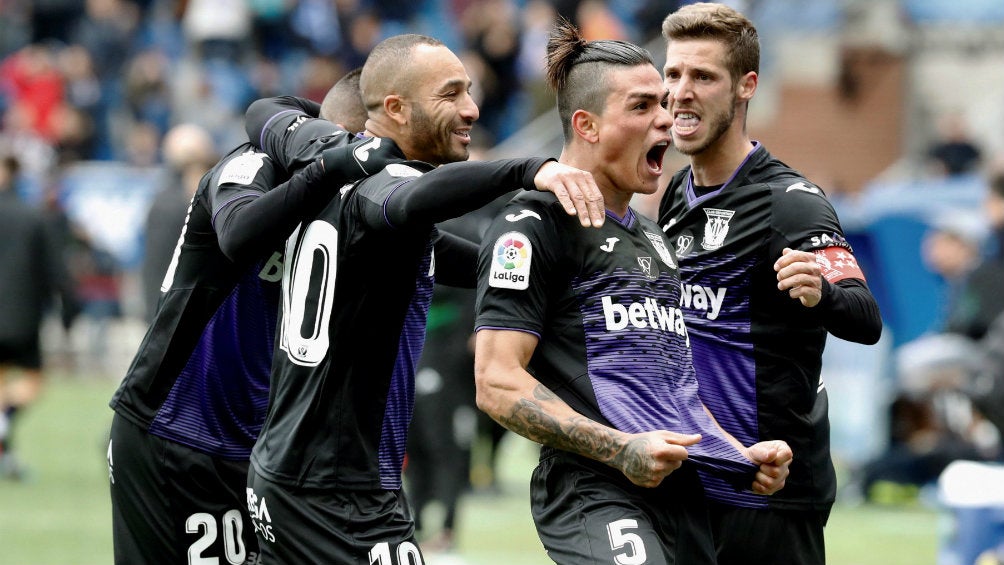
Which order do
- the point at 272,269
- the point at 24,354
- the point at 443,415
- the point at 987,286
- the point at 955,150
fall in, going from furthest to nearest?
the point at 955,150 → the point at 24,354 → the point at 987,286 → the point at 443,415 → the point at 272,269

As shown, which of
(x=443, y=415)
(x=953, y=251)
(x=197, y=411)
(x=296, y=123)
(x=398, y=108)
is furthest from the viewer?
(x=953, y=251)

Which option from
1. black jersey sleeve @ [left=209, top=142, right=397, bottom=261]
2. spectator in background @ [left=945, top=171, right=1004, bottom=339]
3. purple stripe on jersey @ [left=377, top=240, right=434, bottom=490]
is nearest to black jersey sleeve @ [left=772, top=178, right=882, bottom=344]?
purple stripe on jersey @ [left=377, top=240, right=434, bottom=490]

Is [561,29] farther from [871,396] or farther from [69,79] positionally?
[69,79]

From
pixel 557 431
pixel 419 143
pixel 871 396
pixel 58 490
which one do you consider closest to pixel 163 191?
pixel 58 490

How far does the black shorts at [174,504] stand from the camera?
227 inches

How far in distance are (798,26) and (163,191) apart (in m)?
10.5

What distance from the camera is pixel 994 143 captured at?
1969 centimetres

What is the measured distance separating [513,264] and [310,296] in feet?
2.34

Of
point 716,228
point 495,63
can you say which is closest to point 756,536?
point 716,228

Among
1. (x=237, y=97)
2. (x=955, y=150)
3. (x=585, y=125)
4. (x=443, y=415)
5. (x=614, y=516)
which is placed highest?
(x=237, y=97)

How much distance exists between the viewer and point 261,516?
5.12 m

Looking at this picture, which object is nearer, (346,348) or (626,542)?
(626,542)

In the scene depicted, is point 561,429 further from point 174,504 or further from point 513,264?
point 174,504

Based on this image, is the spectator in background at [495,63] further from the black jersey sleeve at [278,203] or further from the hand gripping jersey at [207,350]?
the black jersey sleeve at [278,203]
